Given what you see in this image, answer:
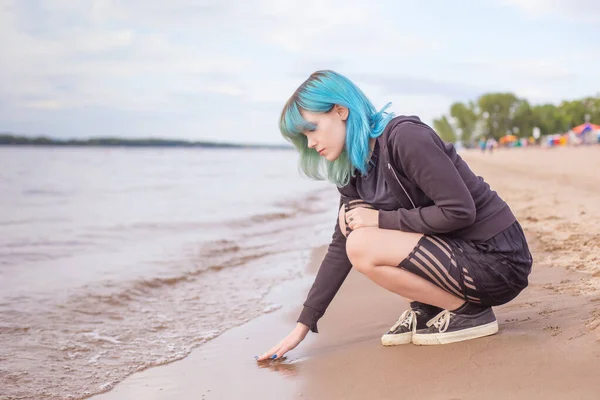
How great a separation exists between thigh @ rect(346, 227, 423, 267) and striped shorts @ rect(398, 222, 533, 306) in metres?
0.03

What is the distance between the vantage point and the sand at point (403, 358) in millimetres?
2037

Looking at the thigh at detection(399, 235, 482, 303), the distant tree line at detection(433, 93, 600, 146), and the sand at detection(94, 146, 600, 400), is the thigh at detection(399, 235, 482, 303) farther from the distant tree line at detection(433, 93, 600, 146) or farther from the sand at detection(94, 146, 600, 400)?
the distant tree line at detection(433, 93, 600, 146)

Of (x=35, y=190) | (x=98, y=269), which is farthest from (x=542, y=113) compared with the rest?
(x=98, y=269)

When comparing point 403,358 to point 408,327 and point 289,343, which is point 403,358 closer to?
point 408,327

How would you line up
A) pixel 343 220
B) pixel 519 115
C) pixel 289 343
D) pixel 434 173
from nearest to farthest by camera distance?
1. pixel 434 173
2. pixel 343 220
3. pixel 289 343
4. pixel 519 115

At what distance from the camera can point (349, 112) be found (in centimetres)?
240

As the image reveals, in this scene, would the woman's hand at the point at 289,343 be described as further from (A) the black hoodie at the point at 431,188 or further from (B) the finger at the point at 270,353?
(A) the black hoodie at the point at 431,188

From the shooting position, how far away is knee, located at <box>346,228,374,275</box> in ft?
8.18

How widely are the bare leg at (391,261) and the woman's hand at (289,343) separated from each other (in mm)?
479

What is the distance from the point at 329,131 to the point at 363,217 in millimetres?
400

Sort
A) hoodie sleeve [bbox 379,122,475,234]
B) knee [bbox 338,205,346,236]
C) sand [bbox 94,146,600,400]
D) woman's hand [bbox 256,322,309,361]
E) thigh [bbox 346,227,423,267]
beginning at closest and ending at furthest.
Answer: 1. sand [bbox 94,146,600,400]
2. hoodie sleeve [bbox 379,122,475,234]
3. thigh [bbox 346,227,423,267]
4. knee [bbox 338,205,346,236]
5. woman's hand [bbox 256,322,309,361]

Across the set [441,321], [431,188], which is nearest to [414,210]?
[431,188]

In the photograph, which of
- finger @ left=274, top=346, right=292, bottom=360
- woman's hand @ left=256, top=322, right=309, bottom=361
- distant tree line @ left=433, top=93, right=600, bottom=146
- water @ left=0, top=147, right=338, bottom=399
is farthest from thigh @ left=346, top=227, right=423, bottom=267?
distant tree line @ left=433, top=93, right=600, bottom=146

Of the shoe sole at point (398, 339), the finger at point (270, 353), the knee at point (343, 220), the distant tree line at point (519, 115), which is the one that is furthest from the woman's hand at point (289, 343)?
the distant tree line at point (519, 115)
